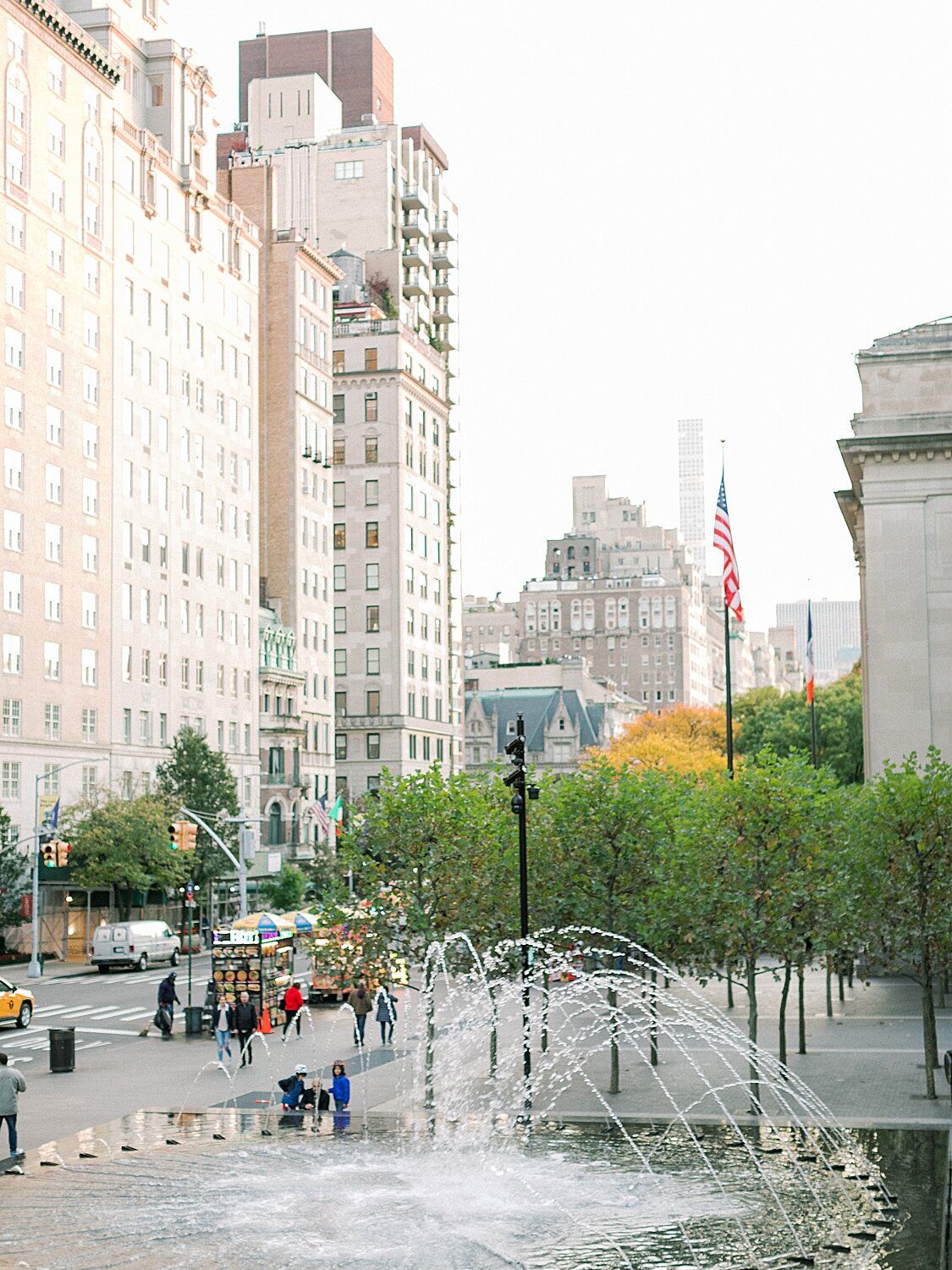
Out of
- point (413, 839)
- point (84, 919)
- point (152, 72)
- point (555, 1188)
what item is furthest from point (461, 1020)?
point (152, 72)

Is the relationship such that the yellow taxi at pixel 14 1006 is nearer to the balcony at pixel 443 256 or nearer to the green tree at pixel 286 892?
the green tree at pixel 286 892

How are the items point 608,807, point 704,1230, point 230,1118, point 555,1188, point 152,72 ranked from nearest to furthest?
point 704,1230
point 555,1188
point 230,1118
point 608,807
point 152,72

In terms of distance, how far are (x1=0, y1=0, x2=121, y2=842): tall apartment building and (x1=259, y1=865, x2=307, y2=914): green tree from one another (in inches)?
435

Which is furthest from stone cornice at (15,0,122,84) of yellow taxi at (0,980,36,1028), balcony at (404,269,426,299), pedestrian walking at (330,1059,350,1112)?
pedestrian walking at (330,1059,350,1112)

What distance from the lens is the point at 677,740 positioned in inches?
5049

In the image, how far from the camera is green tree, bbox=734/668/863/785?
3991 inches

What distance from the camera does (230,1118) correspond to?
3147 centimetres

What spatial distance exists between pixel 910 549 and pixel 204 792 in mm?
42963

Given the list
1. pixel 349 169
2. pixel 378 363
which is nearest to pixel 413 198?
pixel 349 169

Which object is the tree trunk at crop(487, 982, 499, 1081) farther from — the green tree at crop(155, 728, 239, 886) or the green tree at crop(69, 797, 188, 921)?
the green tree at crop(155, 728, 239, 886)

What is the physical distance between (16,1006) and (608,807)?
22.4 m

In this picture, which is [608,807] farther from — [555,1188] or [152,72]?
[152,72]

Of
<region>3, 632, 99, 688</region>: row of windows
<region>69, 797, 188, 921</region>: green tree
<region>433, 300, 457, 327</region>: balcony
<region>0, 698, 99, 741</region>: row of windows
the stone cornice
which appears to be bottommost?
<region>69, 797, 188, 921</region>: green tree

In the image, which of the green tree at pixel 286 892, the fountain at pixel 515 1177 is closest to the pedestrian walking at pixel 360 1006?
the fountain at pixel 515 1177
